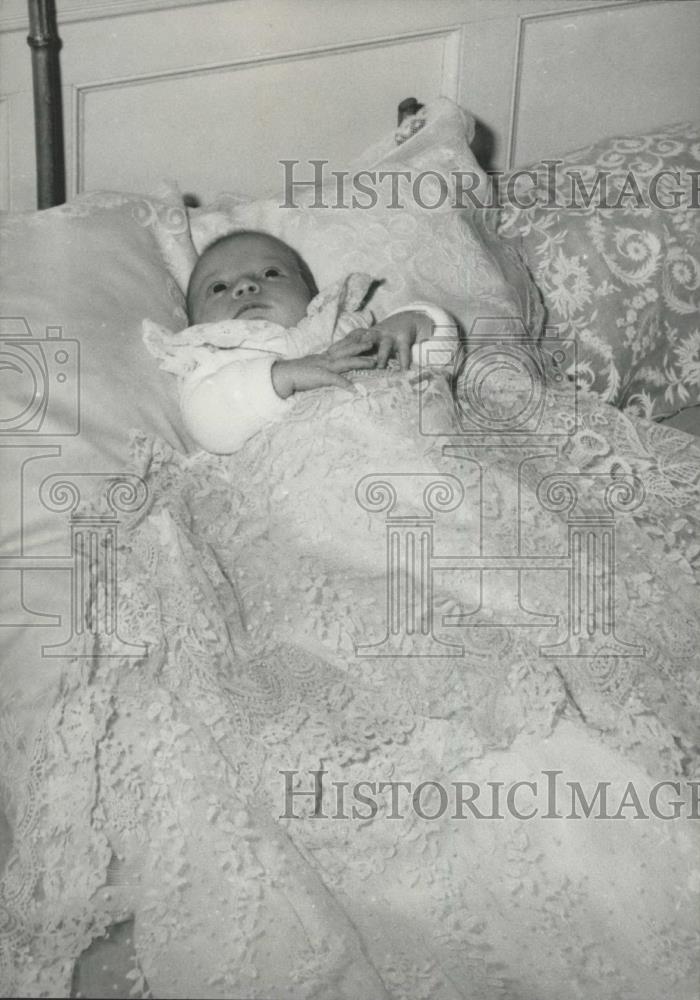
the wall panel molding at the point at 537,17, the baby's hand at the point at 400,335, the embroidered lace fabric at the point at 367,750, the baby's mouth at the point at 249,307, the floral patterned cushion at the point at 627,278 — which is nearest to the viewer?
the embroidered lace fabric at the point at 367,750

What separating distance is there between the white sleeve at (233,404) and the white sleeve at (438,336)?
23cm

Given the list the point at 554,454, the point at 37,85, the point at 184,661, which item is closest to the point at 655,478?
the point at 554,454

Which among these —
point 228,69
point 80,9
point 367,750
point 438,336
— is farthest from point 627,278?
point 80,9

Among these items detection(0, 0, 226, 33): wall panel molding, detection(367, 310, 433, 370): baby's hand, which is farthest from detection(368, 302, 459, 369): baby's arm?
detection(0, 0, 226, 33): wall panel molding

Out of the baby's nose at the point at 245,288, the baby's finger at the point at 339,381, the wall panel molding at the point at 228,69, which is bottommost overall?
the baby's finger at the point at 339,381

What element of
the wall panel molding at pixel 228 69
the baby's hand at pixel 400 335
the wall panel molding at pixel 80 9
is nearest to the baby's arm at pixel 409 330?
the baby's hand at pixel 400 335

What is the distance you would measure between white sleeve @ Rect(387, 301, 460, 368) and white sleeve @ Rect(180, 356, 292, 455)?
0.74ft

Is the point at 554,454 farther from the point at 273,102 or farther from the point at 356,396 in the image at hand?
the point at 273,102

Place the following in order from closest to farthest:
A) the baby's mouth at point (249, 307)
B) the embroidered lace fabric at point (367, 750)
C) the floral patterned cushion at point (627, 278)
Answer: the embroidered lace fabric at point (367, 750) → the baby's mouth at point (249, 307) → the floral patterned cushion at point (627, 278)

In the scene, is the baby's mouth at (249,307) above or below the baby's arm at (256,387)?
above

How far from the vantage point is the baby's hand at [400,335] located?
136cm

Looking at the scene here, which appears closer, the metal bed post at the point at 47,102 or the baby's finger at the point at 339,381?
the baby's finger at the point at 339,381

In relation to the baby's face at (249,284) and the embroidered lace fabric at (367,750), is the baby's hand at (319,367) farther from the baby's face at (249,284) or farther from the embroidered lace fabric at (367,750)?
the baby's face at (249,284)

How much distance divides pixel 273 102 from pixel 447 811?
1.55 m
